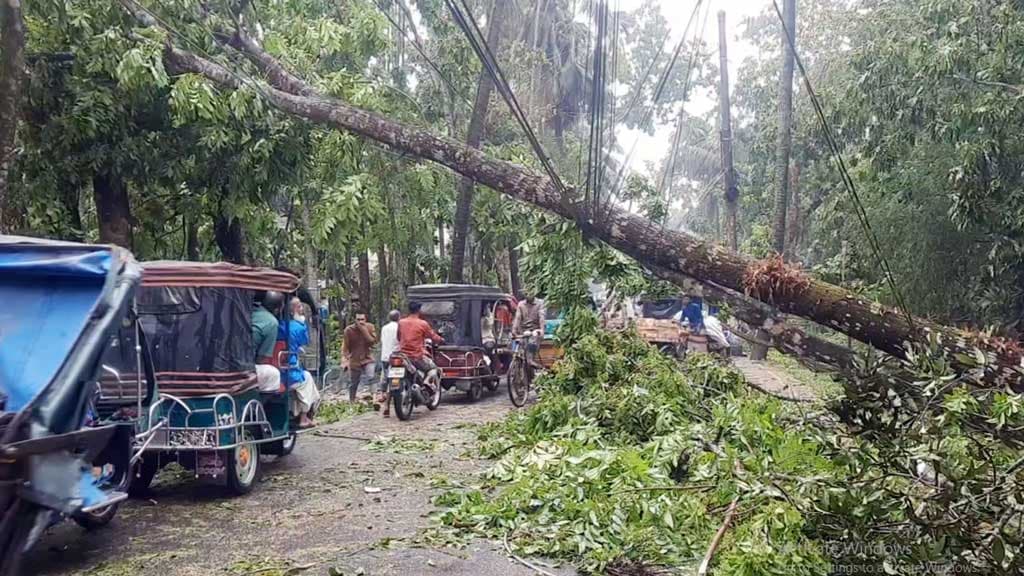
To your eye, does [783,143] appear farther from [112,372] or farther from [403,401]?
[112,372]

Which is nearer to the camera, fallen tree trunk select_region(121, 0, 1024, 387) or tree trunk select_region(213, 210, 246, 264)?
→ fallen tree trunk select_region(121, 0, 1024, 387)

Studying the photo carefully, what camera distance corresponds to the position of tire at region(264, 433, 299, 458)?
29.1 ft

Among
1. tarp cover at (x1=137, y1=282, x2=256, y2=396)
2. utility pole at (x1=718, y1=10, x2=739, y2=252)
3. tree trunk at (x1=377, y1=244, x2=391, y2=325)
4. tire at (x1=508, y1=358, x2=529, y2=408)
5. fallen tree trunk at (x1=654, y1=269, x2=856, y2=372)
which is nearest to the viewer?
tarp cover at (x1=137, y1=282, x2=256, y2=396)

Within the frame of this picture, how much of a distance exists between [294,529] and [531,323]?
9081 millimetres

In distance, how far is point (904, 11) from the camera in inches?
517

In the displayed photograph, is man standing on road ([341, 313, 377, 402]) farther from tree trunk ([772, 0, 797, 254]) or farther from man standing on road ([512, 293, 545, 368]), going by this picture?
tree trunk ([772, 0, 797, 254])

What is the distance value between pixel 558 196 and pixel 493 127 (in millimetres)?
14908

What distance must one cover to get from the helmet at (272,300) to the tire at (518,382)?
221 inches

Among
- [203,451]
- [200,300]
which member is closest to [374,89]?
[200,300]

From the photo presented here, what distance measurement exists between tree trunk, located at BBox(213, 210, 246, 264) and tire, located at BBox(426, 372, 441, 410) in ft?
14.9

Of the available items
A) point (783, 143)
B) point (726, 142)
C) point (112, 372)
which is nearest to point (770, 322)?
point (112, 372)

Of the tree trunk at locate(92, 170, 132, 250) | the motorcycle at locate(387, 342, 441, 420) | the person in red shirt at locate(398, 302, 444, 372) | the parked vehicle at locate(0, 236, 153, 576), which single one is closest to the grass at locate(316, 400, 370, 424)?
the motorcycle at locate(387, 342, 441, 420)

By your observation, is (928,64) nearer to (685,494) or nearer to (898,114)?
(898,114)

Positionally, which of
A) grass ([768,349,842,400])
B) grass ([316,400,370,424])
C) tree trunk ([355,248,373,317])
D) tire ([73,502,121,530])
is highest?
tree trunk ([355,248,373,317])
